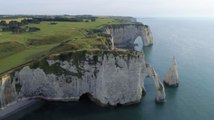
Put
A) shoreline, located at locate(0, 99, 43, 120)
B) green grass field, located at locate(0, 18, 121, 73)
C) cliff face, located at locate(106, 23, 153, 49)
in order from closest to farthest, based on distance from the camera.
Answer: shoreline, located at locate(0, 99, 43, 120)
green grass field, located at locate(0, 18, 121, 73)
cliff face, located at locate(106, 23, 153, 49)

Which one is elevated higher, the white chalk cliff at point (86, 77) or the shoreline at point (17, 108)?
the white chalk cliff at point (86, 77)

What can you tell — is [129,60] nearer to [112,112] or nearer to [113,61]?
[113,61]

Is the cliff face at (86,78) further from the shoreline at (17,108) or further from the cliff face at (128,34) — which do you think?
the cliff face at (128,34)

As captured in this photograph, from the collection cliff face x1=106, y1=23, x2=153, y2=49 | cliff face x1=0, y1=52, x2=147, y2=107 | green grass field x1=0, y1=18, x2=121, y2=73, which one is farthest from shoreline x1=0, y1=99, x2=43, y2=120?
cliff face x1=106, y1=23, x2=153, y2=49

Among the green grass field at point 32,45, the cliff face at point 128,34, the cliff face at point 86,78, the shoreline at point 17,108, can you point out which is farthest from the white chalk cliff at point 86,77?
the cliff face at point 128,34

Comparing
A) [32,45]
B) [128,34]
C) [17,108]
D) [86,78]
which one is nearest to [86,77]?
[86,78]

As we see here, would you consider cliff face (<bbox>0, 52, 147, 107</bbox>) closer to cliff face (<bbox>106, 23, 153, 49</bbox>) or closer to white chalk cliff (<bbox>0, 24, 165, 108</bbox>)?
white chalk cliff (<bbox>0, 24, 165, 108</bbox>)

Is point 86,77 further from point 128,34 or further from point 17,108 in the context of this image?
point 128,34

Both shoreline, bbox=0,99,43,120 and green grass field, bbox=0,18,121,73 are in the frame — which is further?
green grass field, bbox=0,18,121,73
